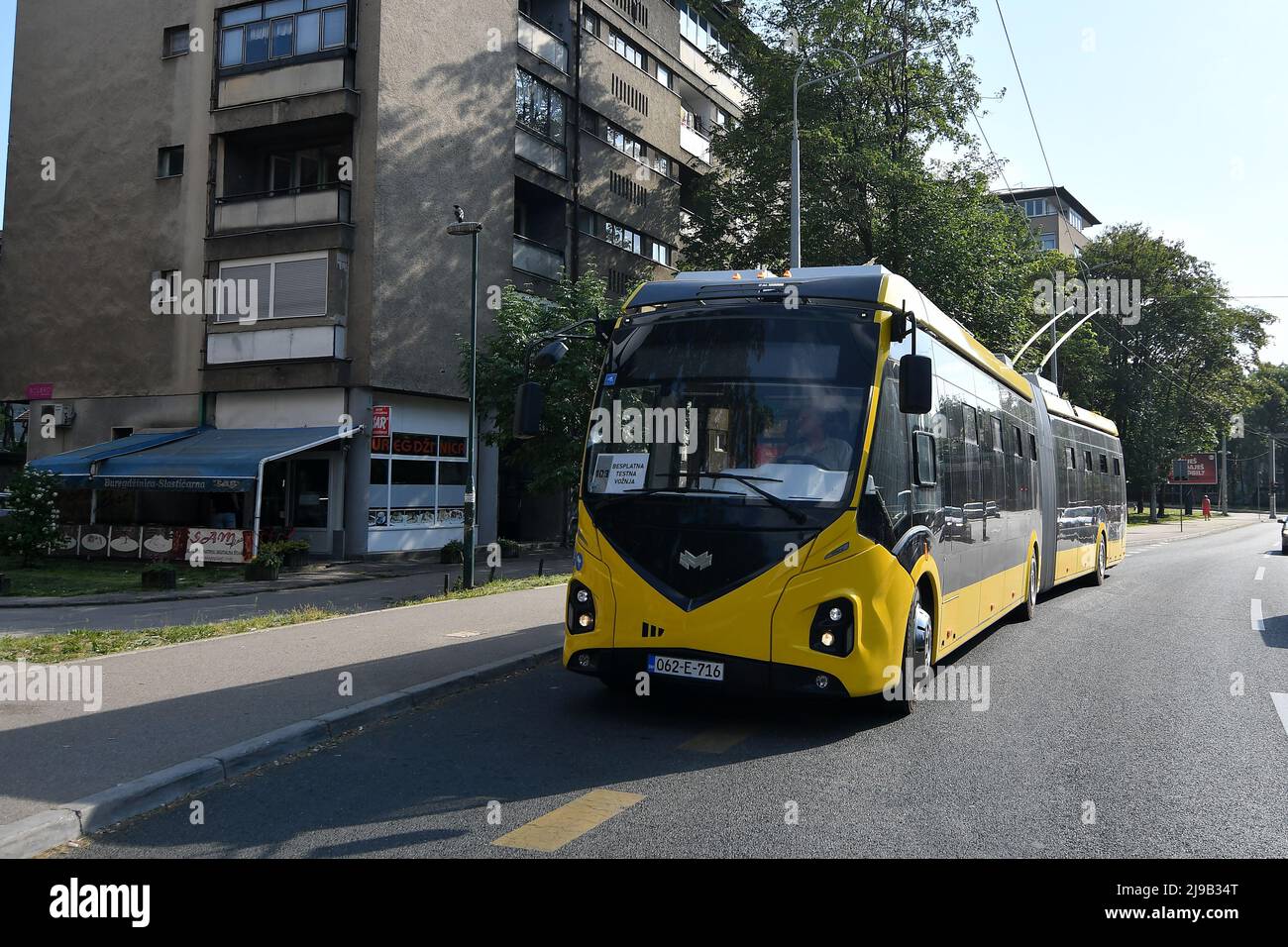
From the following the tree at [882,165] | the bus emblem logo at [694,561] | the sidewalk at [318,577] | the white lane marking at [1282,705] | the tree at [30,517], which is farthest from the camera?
the tree at [882,165]

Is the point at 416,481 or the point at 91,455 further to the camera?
the point at 416,481

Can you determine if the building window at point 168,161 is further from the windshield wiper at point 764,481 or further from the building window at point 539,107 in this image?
the windshield wiper at point 764,481

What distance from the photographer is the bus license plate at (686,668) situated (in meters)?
6.72

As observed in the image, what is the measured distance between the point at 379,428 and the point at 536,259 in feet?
28.5

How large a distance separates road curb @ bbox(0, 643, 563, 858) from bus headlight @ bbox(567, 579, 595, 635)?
1473mm

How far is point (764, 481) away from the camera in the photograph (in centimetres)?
691

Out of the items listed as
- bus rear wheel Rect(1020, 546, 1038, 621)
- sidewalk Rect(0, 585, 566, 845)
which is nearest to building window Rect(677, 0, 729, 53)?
bus rear wheel Rect(1020, 546, 1038, 621)

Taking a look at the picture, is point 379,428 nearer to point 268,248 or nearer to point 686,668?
point 268,248

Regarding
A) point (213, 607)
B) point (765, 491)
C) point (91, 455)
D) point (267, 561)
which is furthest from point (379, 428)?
point (765, 491)

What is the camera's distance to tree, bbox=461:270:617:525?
2334 cm

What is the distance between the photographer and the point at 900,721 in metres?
7.34

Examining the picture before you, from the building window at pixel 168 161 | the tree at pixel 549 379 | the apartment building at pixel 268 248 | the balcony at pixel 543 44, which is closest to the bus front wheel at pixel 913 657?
the tree at pixel 549 379

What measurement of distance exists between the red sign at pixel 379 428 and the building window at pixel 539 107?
10.6 metres
